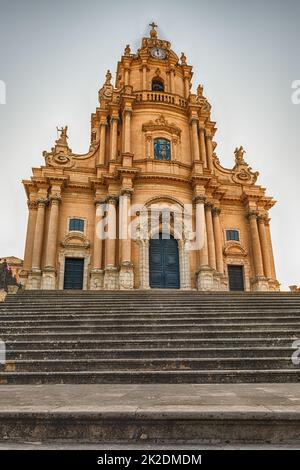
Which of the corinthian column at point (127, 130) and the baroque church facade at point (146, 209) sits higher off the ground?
the corinthian column at point (127, 130)

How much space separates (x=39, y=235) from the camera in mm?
21828

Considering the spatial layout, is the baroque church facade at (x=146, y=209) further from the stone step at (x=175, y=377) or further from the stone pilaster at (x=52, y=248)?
the stone step at (x=175, y=377)

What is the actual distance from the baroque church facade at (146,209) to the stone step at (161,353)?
504 inches

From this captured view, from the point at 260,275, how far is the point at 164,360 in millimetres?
17855

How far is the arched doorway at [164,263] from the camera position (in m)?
21.8

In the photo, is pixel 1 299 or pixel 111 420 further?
pixel 1 299

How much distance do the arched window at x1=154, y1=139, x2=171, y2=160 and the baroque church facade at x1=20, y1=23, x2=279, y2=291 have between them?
3.0 inches

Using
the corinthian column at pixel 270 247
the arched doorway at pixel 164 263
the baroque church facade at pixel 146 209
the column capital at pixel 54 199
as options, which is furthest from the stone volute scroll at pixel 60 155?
the corinthian column at pixel 270 247

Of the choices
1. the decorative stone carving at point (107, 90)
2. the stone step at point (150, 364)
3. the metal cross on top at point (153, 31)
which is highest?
the metal cross on top at point (153, 31)

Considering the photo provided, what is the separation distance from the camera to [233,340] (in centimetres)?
789

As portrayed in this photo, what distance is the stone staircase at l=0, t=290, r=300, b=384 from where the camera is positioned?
637cm
